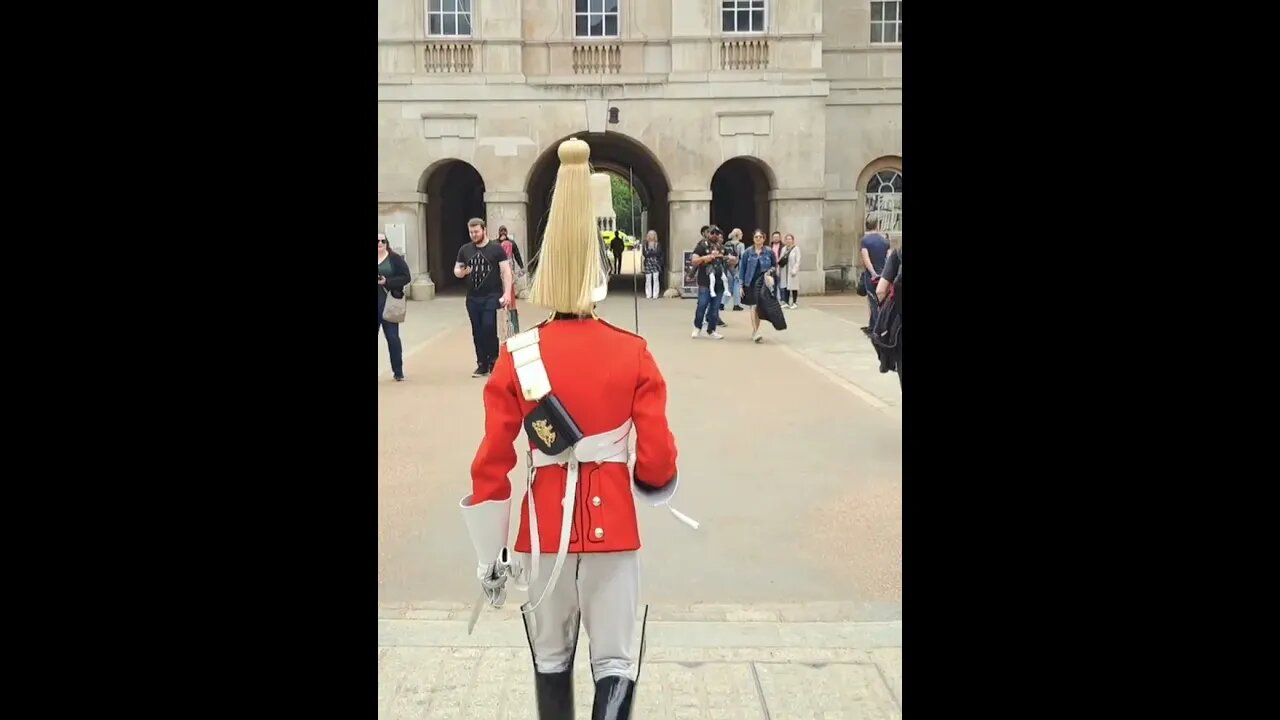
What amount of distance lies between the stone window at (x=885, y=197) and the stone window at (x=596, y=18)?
23.3 feet

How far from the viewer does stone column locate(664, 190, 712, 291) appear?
75.3 ft

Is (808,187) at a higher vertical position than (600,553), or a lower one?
higher

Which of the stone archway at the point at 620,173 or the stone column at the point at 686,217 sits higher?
the stone archway at the point at 620,173

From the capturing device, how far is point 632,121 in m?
22.5

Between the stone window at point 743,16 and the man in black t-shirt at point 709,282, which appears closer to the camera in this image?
the man in black t-shirt at point 709,282

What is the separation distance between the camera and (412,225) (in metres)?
22.5

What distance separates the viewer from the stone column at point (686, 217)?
2294 cm

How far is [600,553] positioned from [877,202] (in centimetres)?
2275

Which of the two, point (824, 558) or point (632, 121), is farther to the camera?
point (632, 121)

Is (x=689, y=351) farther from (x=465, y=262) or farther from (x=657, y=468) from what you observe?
(x=657, y=468)

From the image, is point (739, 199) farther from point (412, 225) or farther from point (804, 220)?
point (412, 225)

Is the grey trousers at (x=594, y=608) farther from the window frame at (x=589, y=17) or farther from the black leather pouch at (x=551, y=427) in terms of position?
the window frame at (x=589, y=17)

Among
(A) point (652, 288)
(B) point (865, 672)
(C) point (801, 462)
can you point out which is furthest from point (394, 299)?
(A) point (652, 288)

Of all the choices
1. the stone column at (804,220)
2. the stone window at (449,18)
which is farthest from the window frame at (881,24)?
the stone window at (449,18)
